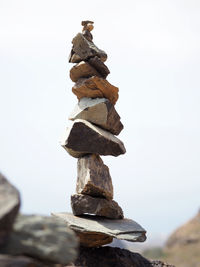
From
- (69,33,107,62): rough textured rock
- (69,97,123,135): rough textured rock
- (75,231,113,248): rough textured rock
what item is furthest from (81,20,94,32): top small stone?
(75,231,113,248): rough textured rock

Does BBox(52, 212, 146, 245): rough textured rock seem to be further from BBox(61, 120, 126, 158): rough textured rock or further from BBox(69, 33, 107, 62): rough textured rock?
BBox(69, 33, 107, 62): rough textured rock

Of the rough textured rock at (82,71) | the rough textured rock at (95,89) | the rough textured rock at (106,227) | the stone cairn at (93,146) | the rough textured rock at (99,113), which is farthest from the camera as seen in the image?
the rough textured rock at (82,71)

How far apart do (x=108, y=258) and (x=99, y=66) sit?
4.52 meters

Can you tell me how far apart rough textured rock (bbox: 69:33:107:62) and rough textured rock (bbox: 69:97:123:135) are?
1.07 meters

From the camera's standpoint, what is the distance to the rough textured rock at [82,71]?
10898 millimetres

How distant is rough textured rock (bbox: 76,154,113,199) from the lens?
10320mm

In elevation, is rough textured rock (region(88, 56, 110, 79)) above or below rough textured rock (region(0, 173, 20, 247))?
above

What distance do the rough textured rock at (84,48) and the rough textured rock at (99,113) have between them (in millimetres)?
1072

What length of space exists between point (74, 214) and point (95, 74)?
3.37 m

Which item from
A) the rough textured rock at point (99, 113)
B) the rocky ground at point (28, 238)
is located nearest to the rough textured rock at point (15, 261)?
the rocky ground at point (28, 238)

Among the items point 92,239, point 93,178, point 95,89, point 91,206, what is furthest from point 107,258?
point 95,89

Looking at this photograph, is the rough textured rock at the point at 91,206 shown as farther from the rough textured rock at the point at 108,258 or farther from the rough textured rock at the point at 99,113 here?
the rough textured rock at the point at 99,113

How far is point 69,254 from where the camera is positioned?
5.09 m

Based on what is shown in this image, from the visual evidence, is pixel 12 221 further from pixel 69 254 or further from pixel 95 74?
pixel 95 74
